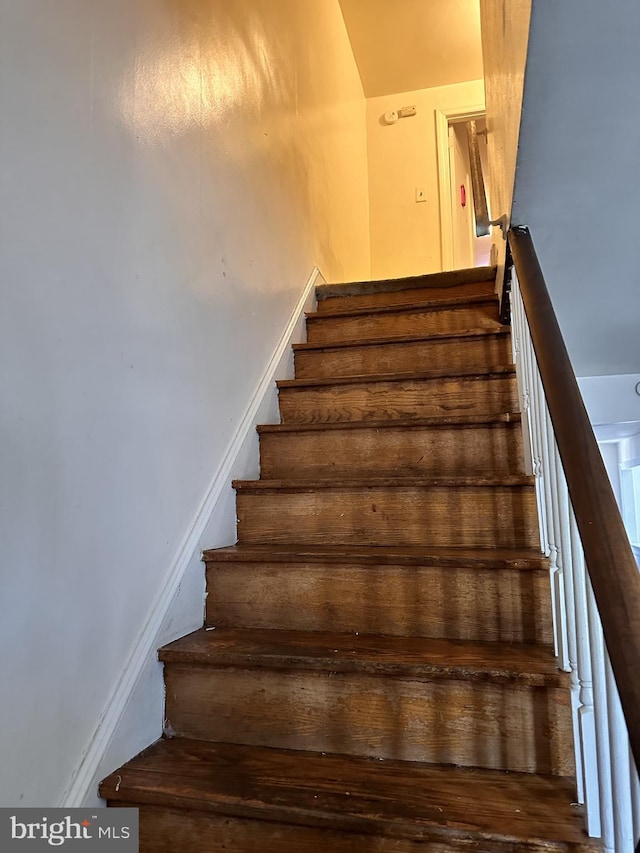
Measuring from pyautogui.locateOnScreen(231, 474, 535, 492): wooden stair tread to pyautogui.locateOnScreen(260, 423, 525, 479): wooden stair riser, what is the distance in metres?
0.11

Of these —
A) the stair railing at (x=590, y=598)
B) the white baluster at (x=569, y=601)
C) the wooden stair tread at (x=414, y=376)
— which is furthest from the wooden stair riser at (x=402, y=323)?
the white baluster at (x=569, y=601)

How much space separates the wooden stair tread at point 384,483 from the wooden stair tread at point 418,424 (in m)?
0.18

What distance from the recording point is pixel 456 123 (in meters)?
4.20

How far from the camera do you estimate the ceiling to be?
138 inches

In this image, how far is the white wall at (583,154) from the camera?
935mm

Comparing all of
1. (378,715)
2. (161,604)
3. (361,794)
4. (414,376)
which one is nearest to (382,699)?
(378,715)

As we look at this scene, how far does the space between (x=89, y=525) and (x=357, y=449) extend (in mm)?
933

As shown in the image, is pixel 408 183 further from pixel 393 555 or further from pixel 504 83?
pixel 393 555

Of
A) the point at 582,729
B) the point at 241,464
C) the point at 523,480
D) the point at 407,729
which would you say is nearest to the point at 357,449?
the point at 241,464

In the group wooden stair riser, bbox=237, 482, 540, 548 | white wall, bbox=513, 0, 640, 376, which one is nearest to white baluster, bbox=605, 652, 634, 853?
wooden stair riser, bbox=237, 482, 540, 548

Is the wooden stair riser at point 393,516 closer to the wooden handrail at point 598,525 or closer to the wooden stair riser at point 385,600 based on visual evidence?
the wooden stair riser at point 385,600

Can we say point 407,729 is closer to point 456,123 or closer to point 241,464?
point 241,464

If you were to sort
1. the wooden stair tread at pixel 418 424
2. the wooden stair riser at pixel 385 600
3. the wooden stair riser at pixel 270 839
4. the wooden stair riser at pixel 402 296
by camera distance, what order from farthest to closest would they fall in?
1. the wooden stair riser at pixel 402 296
2. the wooden stair tread at pixel 418 424
3. the wooden stair riser at pixel 385 600
4. the wooden stair riser at pixel 270 839

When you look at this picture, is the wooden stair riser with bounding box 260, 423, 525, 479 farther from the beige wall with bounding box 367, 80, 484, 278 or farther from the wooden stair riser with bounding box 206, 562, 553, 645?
the beige wall with bounding box 367, 80, 484, 278
